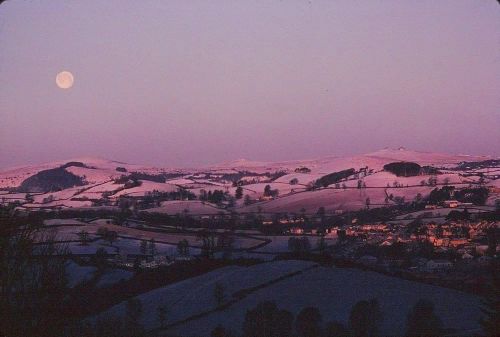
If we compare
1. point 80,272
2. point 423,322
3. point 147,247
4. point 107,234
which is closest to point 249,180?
point 107,234

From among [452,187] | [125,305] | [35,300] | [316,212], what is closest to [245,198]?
[316,212]

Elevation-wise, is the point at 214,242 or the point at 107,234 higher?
the point at 107,234

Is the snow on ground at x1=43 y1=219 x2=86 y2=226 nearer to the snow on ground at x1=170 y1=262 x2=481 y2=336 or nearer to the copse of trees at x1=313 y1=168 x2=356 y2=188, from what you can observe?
the snow on ground at x1=170 y1=262 x2=481 y2=336

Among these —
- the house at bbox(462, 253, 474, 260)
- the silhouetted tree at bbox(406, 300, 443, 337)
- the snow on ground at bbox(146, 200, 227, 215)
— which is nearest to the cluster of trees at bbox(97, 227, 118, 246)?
the snow on ground at bbox(146, 200, 227, 215)

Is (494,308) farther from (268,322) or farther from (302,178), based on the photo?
(302,178)

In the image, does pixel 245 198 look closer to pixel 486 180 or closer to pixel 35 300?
pixel 486 180

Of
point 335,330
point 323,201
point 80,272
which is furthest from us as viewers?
point 323,201

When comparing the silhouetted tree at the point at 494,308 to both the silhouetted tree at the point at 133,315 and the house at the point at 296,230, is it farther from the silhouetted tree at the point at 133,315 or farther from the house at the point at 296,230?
the house at the point at 296,230
